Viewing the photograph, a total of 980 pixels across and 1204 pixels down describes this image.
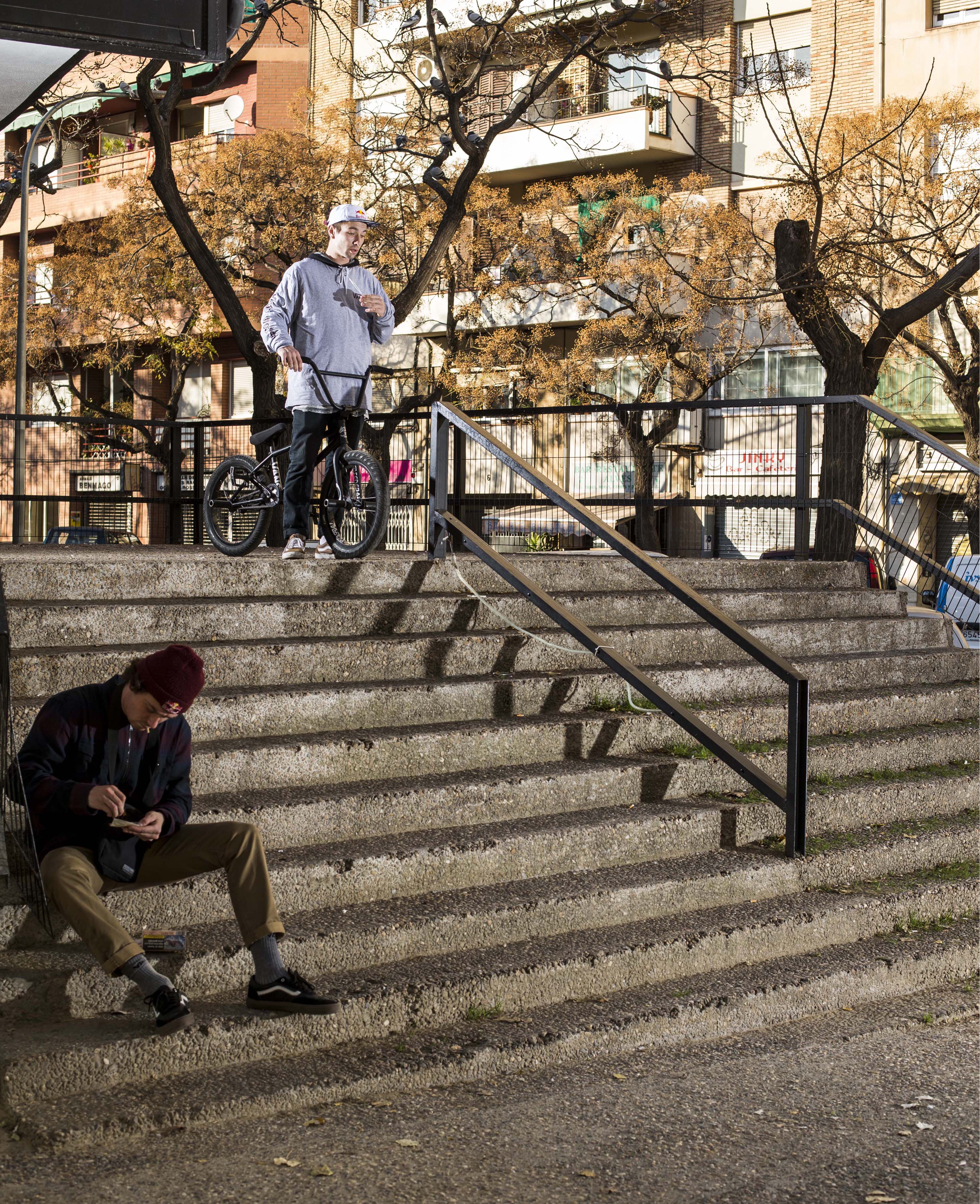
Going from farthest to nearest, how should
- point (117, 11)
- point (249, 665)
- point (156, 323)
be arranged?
point (156, 323) < point (249, 665) < point (117, 11)

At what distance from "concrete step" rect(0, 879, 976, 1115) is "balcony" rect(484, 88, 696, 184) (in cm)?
2995

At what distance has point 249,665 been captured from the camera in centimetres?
674

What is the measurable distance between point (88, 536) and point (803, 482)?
8580 mm

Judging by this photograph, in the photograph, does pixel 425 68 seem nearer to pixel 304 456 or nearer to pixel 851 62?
pixel 851 62

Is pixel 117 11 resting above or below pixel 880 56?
below

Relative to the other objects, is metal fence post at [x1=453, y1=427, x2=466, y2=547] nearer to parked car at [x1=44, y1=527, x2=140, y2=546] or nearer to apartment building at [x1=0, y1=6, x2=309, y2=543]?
parked car at [x1=44, y1=527, x2=140, y2=546]

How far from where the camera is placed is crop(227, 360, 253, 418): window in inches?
1619

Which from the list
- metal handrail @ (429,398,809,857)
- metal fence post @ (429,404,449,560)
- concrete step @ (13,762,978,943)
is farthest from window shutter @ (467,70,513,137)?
concrete step @ (13,762,978,943)

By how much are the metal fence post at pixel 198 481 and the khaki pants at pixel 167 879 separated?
31.8ft

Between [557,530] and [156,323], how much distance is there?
25.6 metres

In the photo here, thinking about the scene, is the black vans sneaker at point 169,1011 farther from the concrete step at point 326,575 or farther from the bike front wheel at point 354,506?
the bike front wheel at point 354,506

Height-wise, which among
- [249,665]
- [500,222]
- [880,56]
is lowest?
[249,665]

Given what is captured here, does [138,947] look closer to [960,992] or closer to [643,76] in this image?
[960,992]

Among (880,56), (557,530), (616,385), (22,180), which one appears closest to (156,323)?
(22,180)
